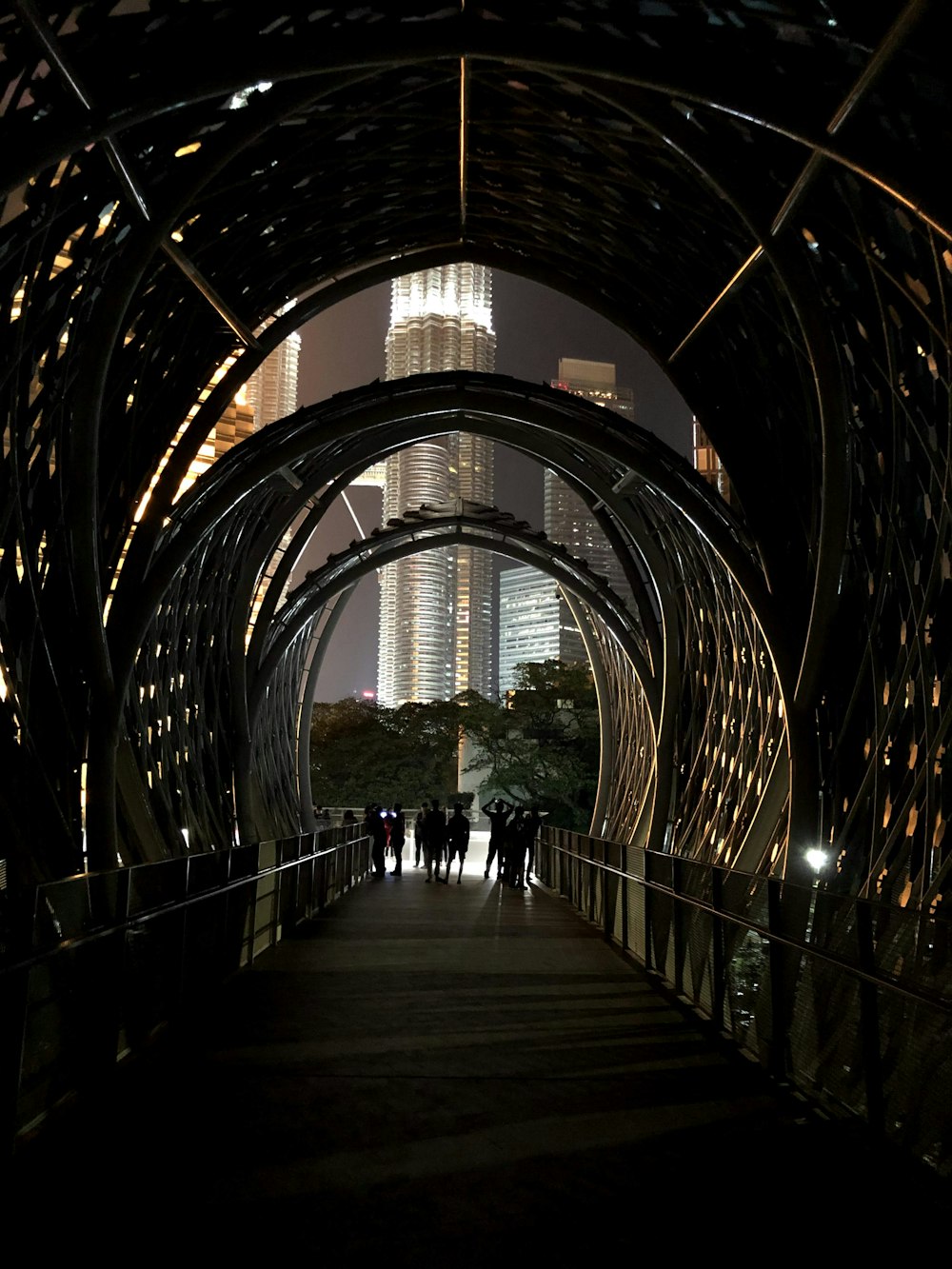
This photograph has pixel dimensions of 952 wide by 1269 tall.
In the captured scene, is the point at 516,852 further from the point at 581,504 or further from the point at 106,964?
the point at 581,504

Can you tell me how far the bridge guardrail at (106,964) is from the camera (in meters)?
4.66

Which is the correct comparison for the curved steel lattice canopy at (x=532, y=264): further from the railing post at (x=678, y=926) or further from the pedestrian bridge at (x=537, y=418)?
the railing post at (x=678, y=926)

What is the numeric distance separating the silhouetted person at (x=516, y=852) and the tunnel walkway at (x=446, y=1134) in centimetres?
1278

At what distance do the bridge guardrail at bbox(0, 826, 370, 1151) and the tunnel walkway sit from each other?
0.21 metres

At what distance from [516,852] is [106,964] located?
16.2 metres

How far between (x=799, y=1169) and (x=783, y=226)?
942 centimetres

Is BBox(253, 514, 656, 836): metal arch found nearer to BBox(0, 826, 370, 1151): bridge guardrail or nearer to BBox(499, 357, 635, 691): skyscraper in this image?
BBox(0, 826, 370, 1151): bridge guardrail

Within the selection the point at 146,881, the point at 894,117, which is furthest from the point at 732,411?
the point at 146,881

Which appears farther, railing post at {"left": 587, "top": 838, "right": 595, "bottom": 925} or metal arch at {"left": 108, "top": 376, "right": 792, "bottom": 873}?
metal arch at {"left": 108, "top": 376, "right": 792, "bottom": 873}

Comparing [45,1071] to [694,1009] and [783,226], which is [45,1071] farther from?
[783,226]

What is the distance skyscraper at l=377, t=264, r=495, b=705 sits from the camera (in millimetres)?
166138

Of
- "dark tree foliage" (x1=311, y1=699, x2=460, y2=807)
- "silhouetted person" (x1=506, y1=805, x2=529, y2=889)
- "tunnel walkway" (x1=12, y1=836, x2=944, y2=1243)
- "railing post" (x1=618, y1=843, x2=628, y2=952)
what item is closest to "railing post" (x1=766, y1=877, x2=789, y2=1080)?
"tunnel walkway" (x1=12, y1=836, x2=944, y2=1243)

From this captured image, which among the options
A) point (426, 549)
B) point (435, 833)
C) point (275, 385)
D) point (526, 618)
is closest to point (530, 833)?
point (435, 833)

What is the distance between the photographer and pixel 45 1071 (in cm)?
502
